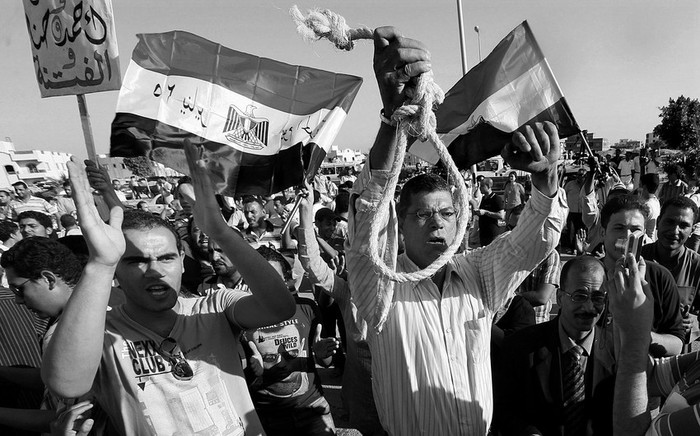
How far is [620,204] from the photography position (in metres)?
3.07

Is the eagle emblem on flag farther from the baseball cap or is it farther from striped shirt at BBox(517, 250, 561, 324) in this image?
striped shirt at BBox(517, 250, 561, 324)

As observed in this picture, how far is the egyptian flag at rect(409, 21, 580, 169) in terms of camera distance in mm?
4375

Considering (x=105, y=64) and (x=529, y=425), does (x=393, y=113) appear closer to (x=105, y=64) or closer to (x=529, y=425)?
(x=529, y=425)

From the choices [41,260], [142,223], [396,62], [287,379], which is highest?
[396,62]

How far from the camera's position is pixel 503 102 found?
4.56 m

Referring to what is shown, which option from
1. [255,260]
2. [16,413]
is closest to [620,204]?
[255,260]

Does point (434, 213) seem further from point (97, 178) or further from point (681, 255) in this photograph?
point (681, 255)

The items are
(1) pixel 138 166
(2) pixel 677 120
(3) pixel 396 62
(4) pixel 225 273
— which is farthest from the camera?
(1) pixel 138 166

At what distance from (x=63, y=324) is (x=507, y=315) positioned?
2573mm

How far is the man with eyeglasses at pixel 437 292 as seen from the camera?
58.6 inches

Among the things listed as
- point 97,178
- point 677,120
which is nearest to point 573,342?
point 97,178

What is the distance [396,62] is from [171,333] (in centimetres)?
127

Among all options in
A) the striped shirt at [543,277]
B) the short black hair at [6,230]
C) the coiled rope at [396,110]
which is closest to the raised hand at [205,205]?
the coiled rope at [396,110]

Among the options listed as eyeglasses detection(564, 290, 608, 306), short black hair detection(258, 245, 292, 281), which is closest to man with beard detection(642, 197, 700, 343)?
eyeglasses detection(564, 290, 608, 306)
